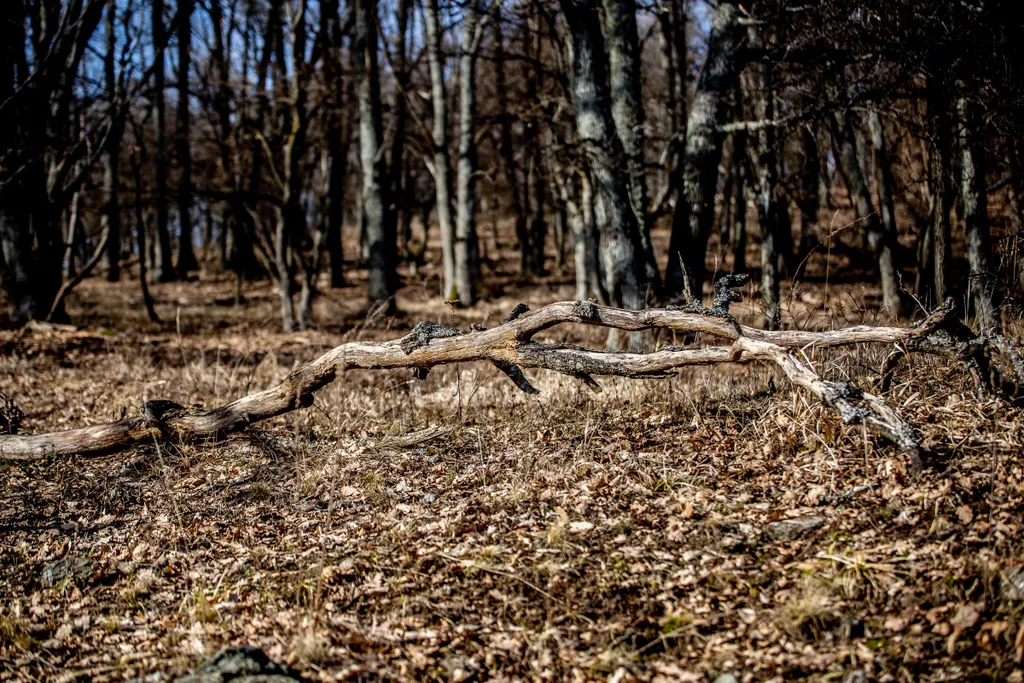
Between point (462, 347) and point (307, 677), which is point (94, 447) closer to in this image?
point (462, 347)

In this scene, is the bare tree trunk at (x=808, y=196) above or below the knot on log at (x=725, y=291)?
above

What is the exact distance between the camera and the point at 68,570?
3770 millimetres

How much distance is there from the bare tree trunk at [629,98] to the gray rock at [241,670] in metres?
5.93

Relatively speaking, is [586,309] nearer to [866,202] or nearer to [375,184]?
[866,202]

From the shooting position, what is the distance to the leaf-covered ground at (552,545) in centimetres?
283

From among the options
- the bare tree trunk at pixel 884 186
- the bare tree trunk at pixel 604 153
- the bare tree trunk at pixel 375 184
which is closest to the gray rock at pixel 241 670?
the bare tree trunk at pixel 604 153

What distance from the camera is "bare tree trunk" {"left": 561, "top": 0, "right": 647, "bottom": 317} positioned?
7.84m

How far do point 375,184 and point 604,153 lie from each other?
25.9 feet

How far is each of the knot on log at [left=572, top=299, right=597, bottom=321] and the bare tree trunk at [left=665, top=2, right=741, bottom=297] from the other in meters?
→ 3.91

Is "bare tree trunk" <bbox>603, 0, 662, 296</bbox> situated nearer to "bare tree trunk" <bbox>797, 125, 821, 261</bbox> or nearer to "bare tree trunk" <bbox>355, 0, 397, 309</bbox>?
"bare tree trunk" <bbox>355, 0, 397, 309</bbox>

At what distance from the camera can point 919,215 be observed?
15.4 metres

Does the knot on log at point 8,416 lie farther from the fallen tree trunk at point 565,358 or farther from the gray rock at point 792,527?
the gray rock at point 792,527

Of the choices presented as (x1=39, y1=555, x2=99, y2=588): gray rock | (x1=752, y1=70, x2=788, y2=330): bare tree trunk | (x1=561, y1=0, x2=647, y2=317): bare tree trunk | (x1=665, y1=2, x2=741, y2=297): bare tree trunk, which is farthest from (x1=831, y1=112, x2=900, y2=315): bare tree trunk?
(x1=39, y1=555, x2=99, y2=588): gray rock

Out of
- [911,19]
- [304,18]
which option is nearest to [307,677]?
[911,19]
